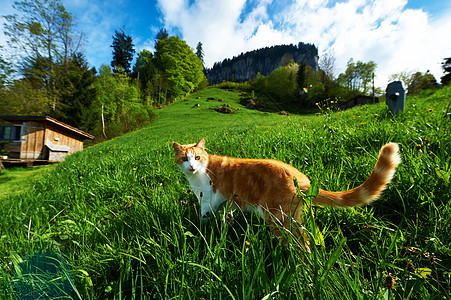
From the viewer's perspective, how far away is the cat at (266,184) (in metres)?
1.13

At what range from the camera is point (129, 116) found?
29.2 m

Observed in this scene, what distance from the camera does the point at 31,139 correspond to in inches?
583

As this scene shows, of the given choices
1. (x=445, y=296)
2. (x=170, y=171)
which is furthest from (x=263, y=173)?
(x=170, y=171)

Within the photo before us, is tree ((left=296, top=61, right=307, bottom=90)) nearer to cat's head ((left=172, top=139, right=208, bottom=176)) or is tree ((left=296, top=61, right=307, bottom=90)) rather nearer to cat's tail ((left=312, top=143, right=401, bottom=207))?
cat's head ((left=172, top=139, right=208, bottom=176))

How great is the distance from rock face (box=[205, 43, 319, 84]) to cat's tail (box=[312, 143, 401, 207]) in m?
119

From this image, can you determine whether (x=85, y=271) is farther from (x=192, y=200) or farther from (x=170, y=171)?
(x=170, y=171)

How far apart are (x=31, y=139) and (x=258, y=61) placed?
13285 cm

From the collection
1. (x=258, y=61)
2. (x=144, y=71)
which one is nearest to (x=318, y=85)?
(x=144, y=71)

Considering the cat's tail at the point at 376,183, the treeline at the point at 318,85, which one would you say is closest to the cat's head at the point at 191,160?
the cat's tail at the point at 376,183

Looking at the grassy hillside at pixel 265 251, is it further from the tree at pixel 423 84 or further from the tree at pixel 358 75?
the tree at pixel 358 75

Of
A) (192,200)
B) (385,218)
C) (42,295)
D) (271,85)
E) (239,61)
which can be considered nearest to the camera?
(42,295)

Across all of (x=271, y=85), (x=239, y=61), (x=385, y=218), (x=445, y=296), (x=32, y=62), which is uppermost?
(x=239, y=61)

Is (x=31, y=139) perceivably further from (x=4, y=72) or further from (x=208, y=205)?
(x=208, y=205)

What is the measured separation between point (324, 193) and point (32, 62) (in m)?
28.1
